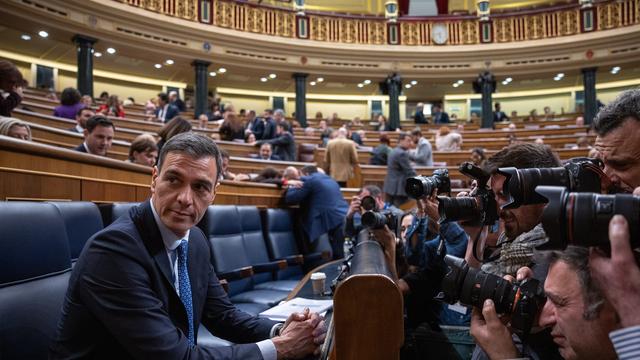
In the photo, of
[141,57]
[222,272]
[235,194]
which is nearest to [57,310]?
[222,272]

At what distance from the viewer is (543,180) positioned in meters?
1.05

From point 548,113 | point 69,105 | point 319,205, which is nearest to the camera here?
point 319,205

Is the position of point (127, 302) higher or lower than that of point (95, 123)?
lower

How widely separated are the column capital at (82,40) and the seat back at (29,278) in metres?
8.55

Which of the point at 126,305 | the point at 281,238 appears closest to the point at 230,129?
the point at 281,238

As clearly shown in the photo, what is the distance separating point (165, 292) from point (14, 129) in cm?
163

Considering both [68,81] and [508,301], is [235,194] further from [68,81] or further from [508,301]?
[68,81]

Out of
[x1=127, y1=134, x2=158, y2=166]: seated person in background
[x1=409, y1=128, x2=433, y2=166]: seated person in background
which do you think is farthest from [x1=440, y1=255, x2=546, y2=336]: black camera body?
[x1=409, y1=128, x2=433, y2=166]: seated person in background

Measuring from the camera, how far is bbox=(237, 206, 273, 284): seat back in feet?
10.1

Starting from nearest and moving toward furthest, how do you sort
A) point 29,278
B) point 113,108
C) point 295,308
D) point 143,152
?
point 29,278 < point 295,308 < point 143,152 < point 113,108

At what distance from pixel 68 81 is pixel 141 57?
2.53 meters

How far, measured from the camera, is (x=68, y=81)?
11.2 metres

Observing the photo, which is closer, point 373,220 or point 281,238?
point 373,220

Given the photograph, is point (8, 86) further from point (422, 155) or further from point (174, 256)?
point (422, 155)
